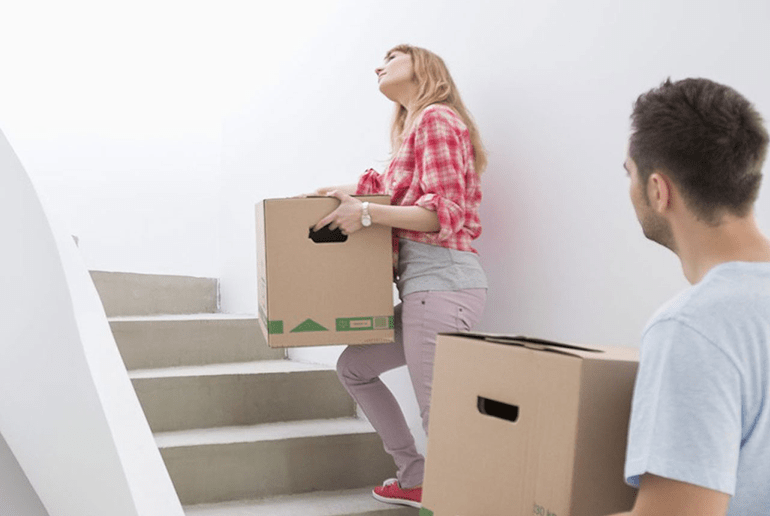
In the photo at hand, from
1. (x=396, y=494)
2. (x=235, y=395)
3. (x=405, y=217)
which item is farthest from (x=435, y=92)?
(x=235, y=395)

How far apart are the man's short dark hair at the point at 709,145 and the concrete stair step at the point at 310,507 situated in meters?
1.49

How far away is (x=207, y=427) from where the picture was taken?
93.4 inches

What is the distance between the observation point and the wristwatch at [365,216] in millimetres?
1662

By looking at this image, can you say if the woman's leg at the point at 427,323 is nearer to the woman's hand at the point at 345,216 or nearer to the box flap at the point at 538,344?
the woman's hand at the point at 345,216

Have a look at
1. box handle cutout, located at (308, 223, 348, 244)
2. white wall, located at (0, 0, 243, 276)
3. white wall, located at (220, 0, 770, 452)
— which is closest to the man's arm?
white wall, located at (220, 0, 770, 452)

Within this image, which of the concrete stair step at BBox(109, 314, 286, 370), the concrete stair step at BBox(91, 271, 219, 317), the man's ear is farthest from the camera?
the concrete stair step at BBox(91, 271, 219, 317)

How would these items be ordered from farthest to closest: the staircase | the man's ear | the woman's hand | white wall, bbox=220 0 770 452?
the staircase < the woman's hand < white wall, bbox=220 0 770 452 < the man's ear

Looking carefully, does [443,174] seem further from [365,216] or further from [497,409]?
[497,409]

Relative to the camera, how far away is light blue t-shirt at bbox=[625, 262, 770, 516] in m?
0.69

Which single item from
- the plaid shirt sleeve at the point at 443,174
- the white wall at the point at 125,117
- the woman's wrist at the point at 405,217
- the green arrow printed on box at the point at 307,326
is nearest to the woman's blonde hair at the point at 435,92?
the plaid shirt sleeve at the point at 443,174

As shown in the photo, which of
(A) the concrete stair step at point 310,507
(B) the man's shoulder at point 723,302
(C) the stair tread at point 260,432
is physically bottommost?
(A) the concrete stair step at point 310,507

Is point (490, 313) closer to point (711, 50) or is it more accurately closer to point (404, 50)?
point (404, 50)

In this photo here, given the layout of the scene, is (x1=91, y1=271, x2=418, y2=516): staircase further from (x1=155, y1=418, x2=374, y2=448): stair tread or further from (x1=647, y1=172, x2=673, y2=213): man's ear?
(x1=647, y1=172, x2=673, y2=213): man's ear

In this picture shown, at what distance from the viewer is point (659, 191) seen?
0.81 metres
